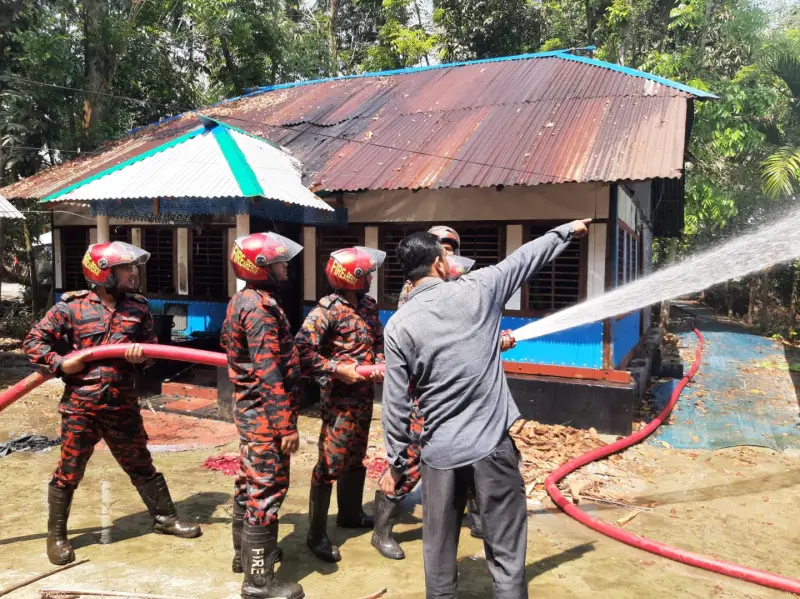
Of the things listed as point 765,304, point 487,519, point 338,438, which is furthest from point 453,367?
point 765,304

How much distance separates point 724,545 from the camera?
4434 millimetres

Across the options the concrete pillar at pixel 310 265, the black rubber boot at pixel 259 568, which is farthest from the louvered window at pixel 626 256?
the black rubber boot at pixel 259 568

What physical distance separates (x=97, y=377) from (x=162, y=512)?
1133 mm

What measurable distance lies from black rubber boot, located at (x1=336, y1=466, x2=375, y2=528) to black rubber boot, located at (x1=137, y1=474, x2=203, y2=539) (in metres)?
1.05

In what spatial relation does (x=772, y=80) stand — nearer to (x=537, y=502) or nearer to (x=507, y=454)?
(x=537, y=502)

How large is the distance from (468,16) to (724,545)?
18573mm

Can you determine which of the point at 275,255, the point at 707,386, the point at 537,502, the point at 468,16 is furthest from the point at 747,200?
the point at 275,255

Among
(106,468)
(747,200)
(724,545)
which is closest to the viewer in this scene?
(724,545)

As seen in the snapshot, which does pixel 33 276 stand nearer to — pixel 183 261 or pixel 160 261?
pixel 160 261

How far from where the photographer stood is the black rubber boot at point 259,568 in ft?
11.0

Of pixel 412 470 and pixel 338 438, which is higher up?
pixel 338 438

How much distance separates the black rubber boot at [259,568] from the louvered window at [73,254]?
10.1m

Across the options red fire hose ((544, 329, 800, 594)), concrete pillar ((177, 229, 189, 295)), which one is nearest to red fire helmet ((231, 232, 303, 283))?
red fire hose ((544, 329, 800, 594))

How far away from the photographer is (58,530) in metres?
3.95
